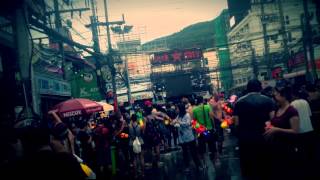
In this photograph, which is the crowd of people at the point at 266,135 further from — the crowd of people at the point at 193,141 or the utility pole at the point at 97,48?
the utility pole at the point at 97,48

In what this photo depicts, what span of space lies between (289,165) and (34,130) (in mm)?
4215

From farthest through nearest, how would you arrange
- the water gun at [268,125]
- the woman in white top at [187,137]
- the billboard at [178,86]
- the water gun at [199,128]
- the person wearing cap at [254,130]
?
the billboard at [178,86] < the water gun at [199,128] < the woman in white top at [187,137] < the water gun at [268,125] < the person wearing cap at [254,130]

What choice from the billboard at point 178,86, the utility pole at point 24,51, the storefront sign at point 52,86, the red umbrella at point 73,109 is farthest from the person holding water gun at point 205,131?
the billboard at point 178,86

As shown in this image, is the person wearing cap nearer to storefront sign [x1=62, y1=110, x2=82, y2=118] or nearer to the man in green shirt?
the man in green shirt

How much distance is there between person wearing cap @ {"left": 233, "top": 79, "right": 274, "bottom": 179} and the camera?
18.4 feet

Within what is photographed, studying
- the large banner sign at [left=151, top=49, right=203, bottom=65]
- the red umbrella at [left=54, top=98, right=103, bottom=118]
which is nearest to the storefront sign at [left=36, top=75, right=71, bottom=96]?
the red umbrella at [left=54, top=98, right=103, bottom=118]

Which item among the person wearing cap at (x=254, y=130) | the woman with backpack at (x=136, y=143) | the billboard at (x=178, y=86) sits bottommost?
the woman with backpack at (x=136, y=143)

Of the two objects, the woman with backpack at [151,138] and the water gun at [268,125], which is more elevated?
the water gun at [268,125]

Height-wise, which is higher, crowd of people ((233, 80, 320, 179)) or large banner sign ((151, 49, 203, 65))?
large banner sign ((151, 49, 203, 65))

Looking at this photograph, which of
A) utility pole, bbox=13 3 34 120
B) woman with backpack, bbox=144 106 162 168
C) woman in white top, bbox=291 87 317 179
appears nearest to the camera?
woman in white top, bbox=291 87 317 179

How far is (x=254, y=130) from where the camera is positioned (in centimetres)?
570

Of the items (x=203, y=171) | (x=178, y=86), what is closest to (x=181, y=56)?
(x=178, y=86)

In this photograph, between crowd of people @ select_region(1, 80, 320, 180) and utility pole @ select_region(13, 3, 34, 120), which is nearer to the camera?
crowd of people @ select_region(1, 80, 320, 180)

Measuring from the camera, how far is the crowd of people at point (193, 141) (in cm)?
355
